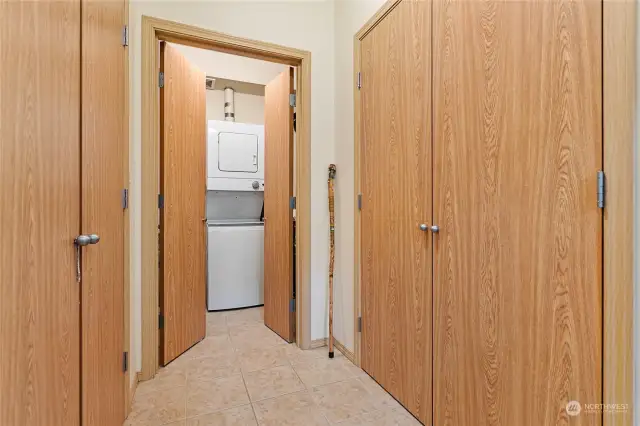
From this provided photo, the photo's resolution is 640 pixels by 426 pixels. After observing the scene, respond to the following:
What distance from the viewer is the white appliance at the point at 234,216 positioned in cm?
320

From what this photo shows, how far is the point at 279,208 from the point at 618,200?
83.9 inches

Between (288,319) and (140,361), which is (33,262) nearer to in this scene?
(140,361)

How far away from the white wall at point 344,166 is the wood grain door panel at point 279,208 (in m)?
0.39

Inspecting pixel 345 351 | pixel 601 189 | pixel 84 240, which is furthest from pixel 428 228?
pixel 84 240

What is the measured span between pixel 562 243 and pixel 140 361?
2.17 metres

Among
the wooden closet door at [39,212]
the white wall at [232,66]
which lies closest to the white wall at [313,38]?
the white wall at [232,66]

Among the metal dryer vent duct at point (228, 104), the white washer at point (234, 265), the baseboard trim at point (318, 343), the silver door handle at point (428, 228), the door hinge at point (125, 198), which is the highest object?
the metal dryer vent duct at point (228, 104)

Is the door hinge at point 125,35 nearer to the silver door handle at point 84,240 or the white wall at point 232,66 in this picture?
the silver door handle at point 84,240

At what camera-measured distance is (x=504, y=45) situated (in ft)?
3.58

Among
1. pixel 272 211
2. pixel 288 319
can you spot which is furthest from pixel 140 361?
pixel 272 211

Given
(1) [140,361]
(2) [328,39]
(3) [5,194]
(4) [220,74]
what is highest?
(4) [220,74]

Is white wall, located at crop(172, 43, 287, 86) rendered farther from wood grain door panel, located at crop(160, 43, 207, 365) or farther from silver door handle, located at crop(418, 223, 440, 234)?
silver door handle, located at crop(418, 223, 440, 234)

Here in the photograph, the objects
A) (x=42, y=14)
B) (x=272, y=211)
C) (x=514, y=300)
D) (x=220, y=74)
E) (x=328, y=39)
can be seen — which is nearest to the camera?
(x=42, y=14)

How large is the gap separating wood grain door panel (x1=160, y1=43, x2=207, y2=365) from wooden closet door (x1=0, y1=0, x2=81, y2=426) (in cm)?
118
